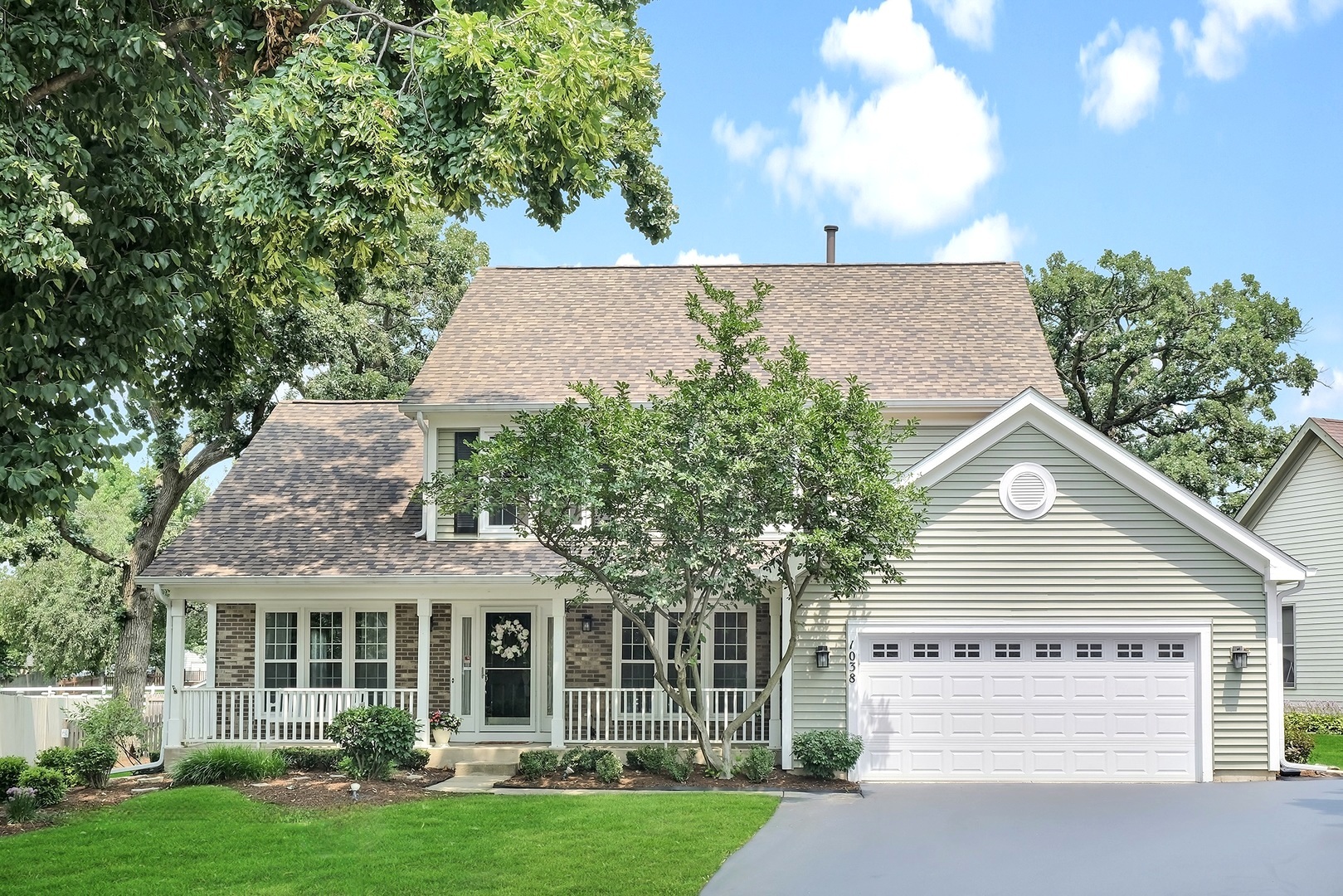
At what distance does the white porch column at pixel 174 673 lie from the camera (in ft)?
60.9

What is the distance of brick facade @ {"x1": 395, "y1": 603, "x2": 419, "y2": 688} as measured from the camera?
19469 millimetres

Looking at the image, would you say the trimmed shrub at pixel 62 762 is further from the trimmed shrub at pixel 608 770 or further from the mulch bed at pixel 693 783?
the trimmed shrub at pixel 608 770

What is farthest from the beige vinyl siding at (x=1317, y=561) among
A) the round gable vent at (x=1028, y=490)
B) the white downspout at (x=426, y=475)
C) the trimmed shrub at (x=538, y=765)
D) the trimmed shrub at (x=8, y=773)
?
the trimmed shrub at (x=8, y=773)

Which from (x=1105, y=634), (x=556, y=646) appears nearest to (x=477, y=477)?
(x=556, y=646)

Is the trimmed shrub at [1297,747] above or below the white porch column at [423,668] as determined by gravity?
below

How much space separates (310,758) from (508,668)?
10.9ft

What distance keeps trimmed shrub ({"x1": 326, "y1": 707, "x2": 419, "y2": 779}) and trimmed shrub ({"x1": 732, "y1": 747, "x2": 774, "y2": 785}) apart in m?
4.68

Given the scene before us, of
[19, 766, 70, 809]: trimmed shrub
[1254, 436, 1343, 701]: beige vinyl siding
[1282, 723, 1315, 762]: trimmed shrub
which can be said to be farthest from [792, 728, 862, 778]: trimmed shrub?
[1254, 436, 1343, 701]: beige vinyl siding

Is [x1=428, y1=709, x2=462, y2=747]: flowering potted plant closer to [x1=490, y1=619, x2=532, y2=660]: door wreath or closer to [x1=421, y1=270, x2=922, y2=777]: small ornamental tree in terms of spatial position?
[x1=490, y1=619, x2=532, y2=660]: door wreath

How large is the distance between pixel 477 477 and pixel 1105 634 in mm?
8754

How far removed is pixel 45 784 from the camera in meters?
14.8

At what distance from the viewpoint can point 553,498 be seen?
14844 mm

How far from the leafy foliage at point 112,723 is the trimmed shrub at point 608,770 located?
23.1ft

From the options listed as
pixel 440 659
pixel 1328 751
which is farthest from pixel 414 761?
pixel 1328 751
